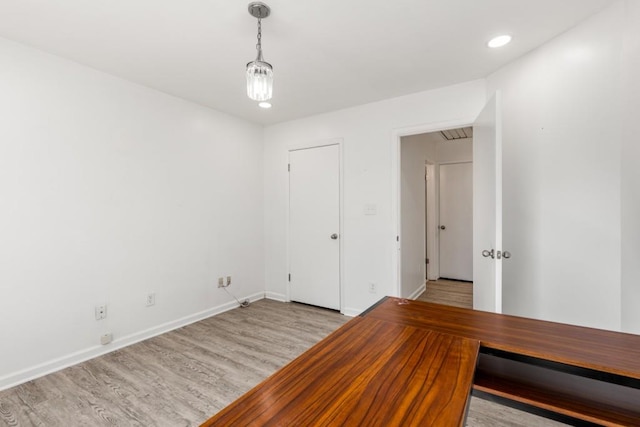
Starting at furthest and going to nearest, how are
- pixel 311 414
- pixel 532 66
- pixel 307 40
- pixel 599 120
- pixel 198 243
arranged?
pixel 198 243 → pixel 532 66 → pixel 307 40 → pixel 599 120 → pixel 311 414

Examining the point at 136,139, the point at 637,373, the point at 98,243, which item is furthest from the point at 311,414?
the point at 136,139

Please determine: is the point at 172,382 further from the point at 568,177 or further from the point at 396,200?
the point at 568,177

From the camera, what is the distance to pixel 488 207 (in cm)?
229

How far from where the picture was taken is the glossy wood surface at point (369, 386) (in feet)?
2.43

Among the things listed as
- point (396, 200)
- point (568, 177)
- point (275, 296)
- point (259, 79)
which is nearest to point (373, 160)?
point (396, 200)

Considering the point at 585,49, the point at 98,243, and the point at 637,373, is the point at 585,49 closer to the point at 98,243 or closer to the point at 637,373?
the point at 637,373

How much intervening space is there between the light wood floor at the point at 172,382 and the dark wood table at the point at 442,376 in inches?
35.3

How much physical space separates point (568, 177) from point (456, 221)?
10.8 ft

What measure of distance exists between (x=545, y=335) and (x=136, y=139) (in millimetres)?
3359

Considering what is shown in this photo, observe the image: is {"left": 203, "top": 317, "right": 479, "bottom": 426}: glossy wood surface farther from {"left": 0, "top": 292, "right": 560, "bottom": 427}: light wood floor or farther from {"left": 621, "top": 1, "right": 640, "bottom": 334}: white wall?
{"left": 621, "top": 1, "right": 640, "bottom": 334}: white wall

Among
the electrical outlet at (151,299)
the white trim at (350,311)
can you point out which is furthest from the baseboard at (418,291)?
the electrical outlet at (151,299)

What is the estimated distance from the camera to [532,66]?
222cm

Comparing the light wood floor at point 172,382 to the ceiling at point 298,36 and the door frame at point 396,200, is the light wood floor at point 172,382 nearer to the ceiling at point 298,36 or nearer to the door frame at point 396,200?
the door frame at point 396,200

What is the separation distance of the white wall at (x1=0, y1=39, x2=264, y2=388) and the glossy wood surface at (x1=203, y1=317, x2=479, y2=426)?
7.86 feet
